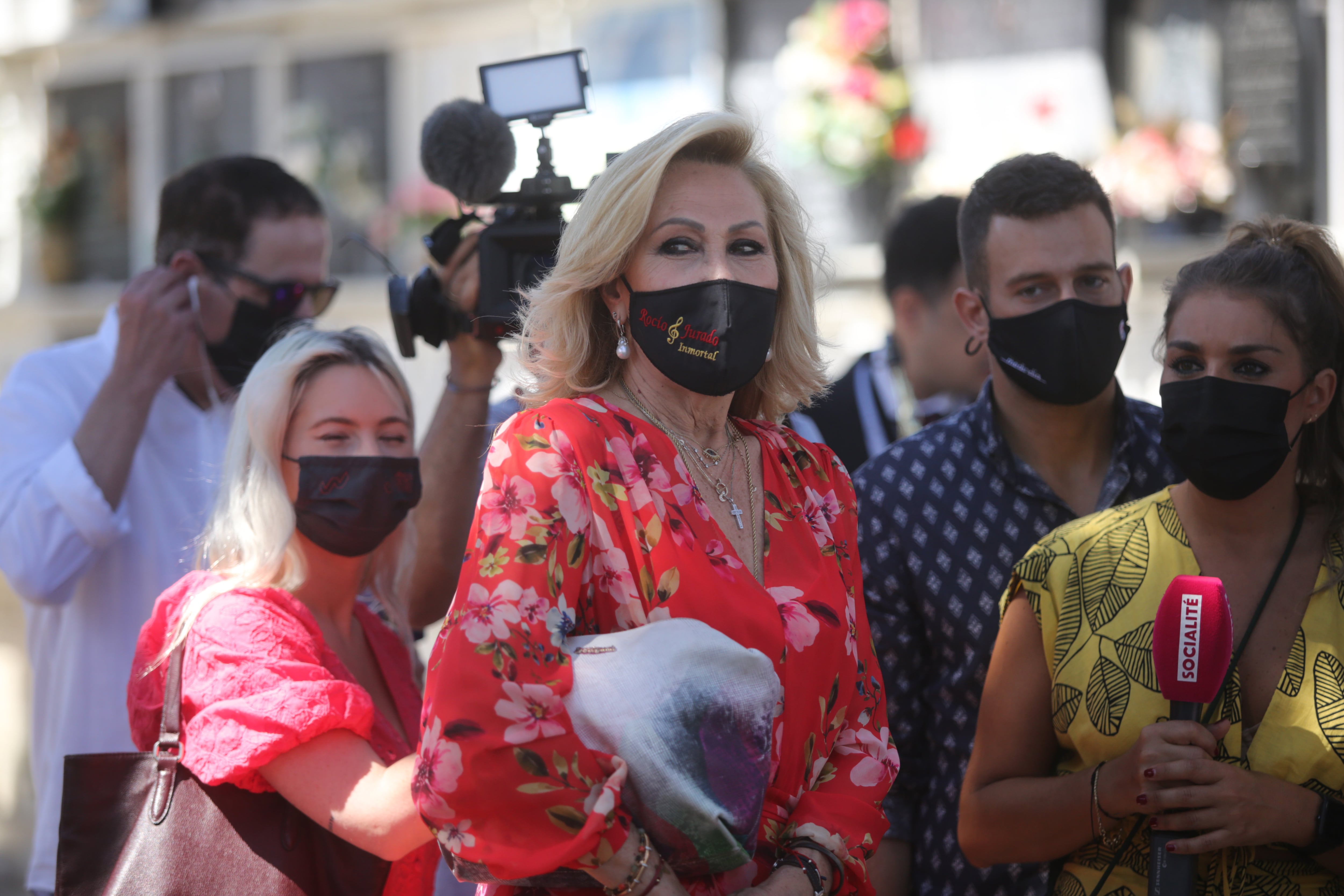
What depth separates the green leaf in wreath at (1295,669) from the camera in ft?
6.58

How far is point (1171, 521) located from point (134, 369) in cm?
228

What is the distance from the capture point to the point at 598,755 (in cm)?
157

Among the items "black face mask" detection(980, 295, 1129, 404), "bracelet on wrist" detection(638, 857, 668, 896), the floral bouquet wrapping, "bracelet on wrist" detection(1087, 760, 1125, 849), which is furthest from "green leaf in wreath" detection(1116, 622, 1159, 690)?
"bracelet on wrist" detection(638, 857, 668, 896)

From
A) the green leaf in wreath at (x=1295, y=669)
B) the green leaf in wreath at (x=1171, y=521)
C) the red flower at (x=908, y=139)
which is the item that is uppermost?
the red flower at (x=908, y=139)

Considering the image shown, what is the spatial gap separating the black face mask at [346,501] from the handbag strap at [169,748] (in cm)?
35

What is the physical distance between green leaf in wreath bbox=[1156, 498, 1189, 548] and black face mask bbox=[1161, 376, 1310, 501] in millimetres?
96

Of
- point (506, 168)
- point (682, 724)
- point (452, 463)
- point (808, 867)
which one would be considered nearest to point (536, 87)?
point (506, 168)

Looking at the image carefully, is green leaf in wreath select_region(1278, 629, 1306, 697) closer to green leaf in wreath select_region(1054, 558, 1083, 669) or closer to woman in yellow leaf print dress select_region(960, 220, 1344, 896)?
woman in yellow leaf print dress select_region(960, 220, 1344, 896)

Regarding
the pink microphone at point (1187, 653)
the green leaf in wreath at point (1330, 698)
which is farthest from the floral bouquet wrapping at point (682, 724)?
the green leaf in wreath at point (1330, 698)

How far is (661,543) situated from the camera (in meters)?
1.70

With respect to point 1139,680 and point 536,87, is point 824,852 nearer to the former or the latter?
point 1139,680

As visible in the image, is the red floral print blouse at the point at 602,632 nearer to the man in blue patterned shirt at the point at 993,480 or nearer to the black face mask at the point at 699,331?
the black face mask at the point at 699,331

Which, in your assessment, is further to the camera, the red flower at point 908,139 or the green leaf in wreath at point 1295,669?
the red flower at point 908,139

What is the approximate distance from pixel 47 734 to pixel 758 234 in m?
2.11
